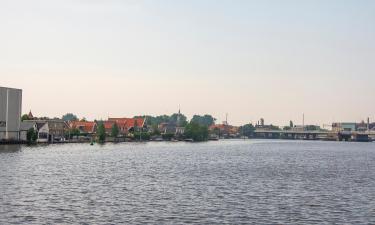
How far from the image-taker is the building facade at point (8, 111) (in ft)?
627

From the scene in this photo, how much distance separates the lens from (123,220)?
48469 mm

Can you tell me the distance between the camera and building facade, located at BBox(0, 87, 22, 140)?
191000 millimetres

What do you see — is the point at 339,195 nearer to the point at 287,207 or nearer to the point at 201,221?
the point at 287,207

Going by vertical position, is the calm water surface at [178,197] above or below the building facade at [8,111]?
below

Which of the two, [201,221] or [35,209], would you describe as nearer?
[201,221]

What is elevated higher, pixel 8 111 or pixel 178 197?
pixel 8 111

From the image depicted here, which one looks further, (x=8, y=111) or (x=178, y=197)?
(x=8, y=111)

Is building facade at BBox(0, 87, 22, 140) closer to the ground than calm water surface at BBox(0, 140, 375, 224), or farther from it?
farther from it

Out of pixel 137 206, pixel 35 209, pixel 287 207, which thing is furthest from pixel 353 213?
pixel 35 209

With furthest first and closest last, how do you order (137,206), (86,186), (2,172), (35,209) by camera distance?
(2,172) < (86,186) < (137,206) < (35,209)

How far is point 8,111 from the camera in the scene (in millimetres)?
194375

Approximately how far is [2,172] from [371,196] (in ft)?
190

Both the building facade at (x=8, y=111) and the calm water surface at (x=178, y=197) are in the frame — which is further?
the building facade at (x=8, y=111)

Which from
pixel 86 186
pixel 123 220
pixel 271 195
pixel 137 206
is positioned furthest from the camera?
pixel 86 186
